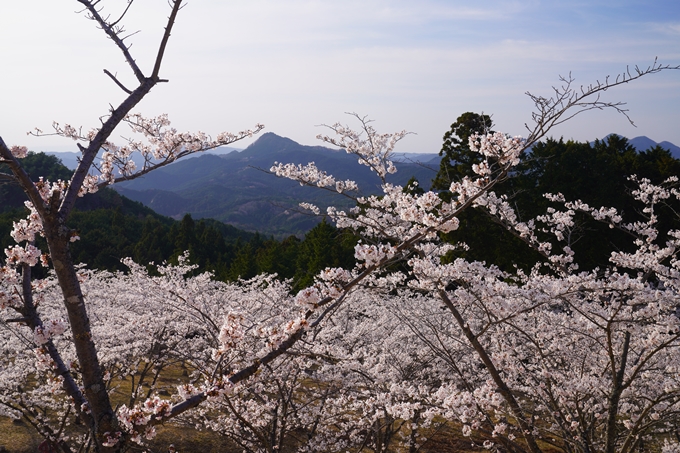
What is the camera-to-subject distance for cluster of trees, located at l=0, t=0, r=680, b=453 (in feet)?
8.81

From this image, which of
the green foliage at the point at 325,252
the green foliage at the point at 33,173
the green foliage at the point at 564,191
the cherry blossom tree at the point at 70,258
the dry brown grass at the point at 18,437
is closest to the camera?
the cherry blossom tree at the point at 70,258

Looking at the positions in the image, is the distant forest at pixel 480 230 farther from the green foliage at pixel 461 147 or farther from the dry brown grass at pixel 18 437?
the dry brown grass at pixel 18 437

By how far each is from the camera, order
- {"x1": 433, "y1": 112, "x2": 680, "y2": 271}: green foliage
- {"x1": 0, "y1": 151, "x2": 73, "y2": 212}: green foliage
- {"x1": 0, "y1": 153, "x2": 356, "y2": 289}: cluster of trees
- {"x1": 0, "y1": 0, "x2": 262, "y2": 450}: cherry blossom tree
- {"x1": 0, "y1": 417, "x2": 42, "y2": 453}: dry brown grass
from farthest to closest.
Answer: {"x1": 0, "y1": 151, "x2": 73, "y2": 212}: green foliage < {"x1": 0, "y1": 153, "x2": 356, "y2": 289}: cluster of trees < {"x1": 433, "y1": 112, "x2": 680, "y2": 271}: green foliage < {"x1": 0, "y1": 417, "x2": 42, "y2": 453}: dry brown grass < {"x1": 0, "y1": 0, "x2": 262, "y2": 450}: cherry blossom tree

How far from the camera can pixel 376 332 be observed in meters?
11.0

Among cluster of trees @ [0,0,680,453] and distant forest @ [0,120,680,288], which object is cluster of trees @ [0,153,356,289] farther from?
cluster of trees @ [0,0,680,453]

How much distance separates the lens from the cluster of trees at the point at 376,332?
2.69 m

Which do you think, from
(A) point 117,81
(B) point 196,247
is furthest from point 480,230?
(B) point 196,247

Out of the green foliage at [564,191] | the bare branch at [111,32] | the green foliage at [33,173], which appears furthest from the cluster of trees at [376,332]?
the green foliage at [33,173]

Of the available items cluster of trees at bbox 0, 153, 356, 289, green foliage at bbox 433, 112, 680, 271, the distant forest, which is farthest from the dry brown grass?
green foliage at bbox 433, 112, 680, 271

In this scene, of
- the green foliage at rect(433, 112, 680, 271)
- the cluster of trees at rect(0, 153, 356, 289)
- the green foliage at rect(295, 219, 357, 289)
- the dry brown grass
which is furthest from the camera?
the cluster of trees at rect(0, 153, 356, 289)

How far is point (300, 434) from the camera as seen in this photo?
35.2 feet

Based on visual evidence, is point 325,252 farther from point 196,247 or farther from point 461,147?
point 196,247

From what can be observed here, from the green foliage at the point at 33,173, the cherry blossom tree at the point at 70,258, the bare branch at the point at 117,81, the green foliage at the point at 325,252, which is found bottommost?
the green foliage at the point at 325,252

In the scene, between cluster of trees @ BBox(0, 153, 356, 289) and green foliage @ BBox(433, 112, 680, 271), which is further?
cluster of trees @ BBox(0, 153, 356, 289)
